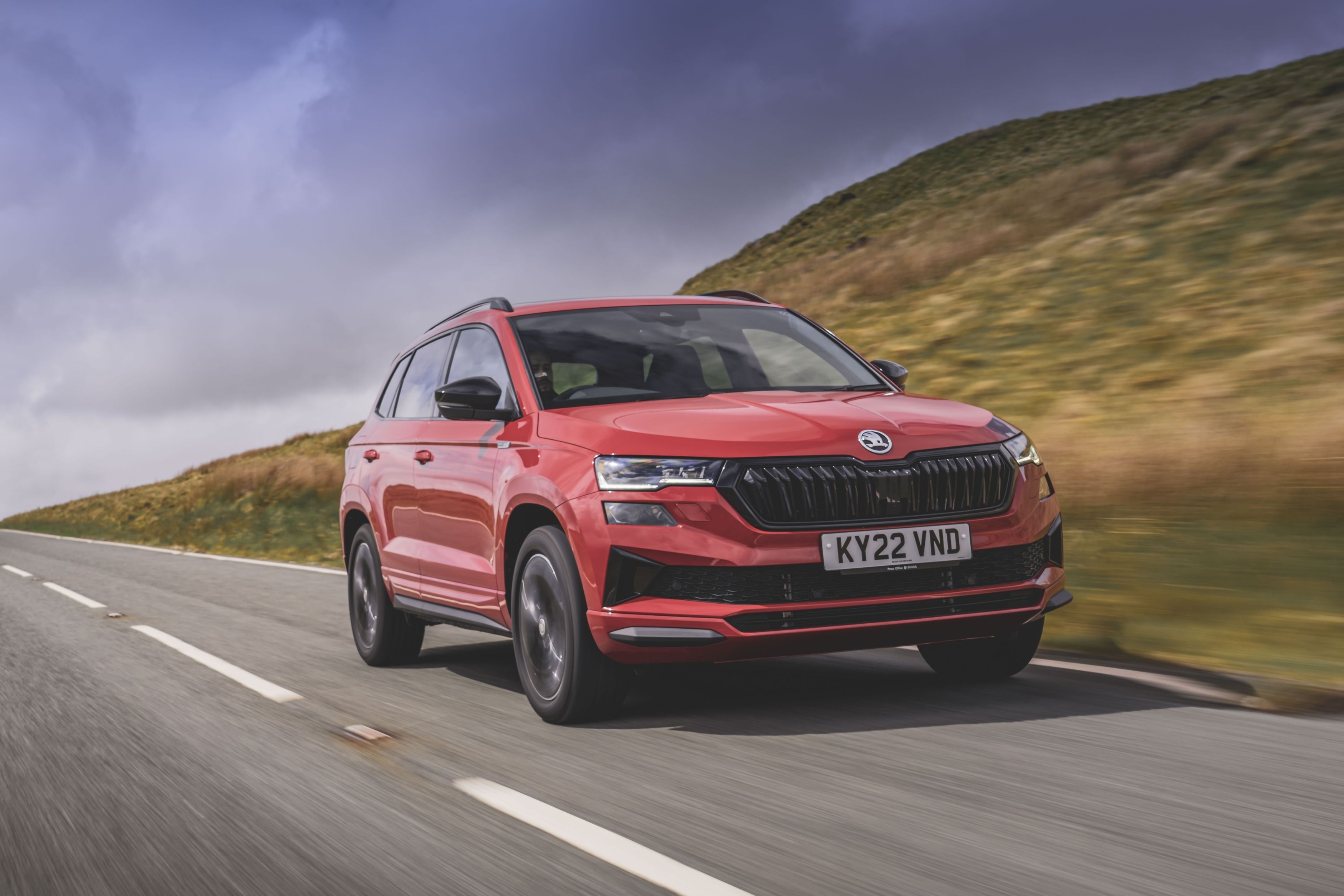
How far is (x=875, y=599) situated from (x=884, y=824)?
4.38 feet

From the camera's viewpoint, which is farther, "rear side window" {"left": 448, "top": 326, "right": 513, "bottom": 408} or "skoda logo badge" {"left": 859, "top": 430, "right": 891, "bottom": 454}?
"rear side window" {"left": 448, "top": 326, "right": 513, "bottom": 408}

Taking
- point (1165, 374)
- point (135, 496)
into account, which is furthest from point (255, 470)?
point (1165, 374)

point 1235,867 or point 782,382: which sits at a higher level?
point 782,382

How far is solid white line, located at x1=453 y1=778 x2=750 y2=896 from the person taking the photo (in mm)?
3176

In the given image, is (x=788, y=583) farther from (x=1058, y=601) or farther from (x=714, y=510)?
(x=1058, y=601)

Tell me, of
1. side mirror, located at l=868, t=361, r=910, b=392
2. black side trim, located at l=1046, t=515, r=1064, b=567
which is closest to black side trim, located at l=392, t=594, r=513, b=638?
side mirror, located at l=868, t=361, r=910, b=392

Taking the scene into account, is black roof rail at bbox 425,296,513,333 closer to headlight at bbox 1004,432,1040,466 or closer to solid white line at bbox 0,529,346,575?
headlight at bbox 1004,432,1040,466

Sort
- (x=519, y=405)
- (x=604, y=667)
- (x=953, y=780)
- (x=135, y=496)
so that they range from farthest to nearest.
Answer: (x=135, y=496), (x=519, y=405), (x=604, y=667), (x=953, y=780)

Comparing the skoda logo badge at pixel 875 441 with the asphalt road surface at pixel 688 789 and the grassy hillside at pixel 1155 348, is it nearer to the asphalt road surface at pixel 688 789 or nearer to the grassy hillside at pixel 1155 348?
the asphalt road surface at pixel 688 789

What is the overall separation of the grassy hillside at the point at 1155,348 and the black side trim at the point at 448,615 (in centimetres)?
298

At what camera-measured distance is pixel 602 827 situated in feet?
12.4

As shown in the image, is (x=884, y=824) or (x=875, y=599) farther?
(x=875, y=599)

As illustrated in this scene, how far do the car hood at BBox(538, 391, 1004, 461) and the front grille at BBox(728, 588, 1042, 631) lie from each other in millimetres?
558

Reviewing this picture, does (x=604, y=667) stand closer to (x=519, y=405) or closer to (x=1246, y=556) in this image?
(x=519, y=405)
